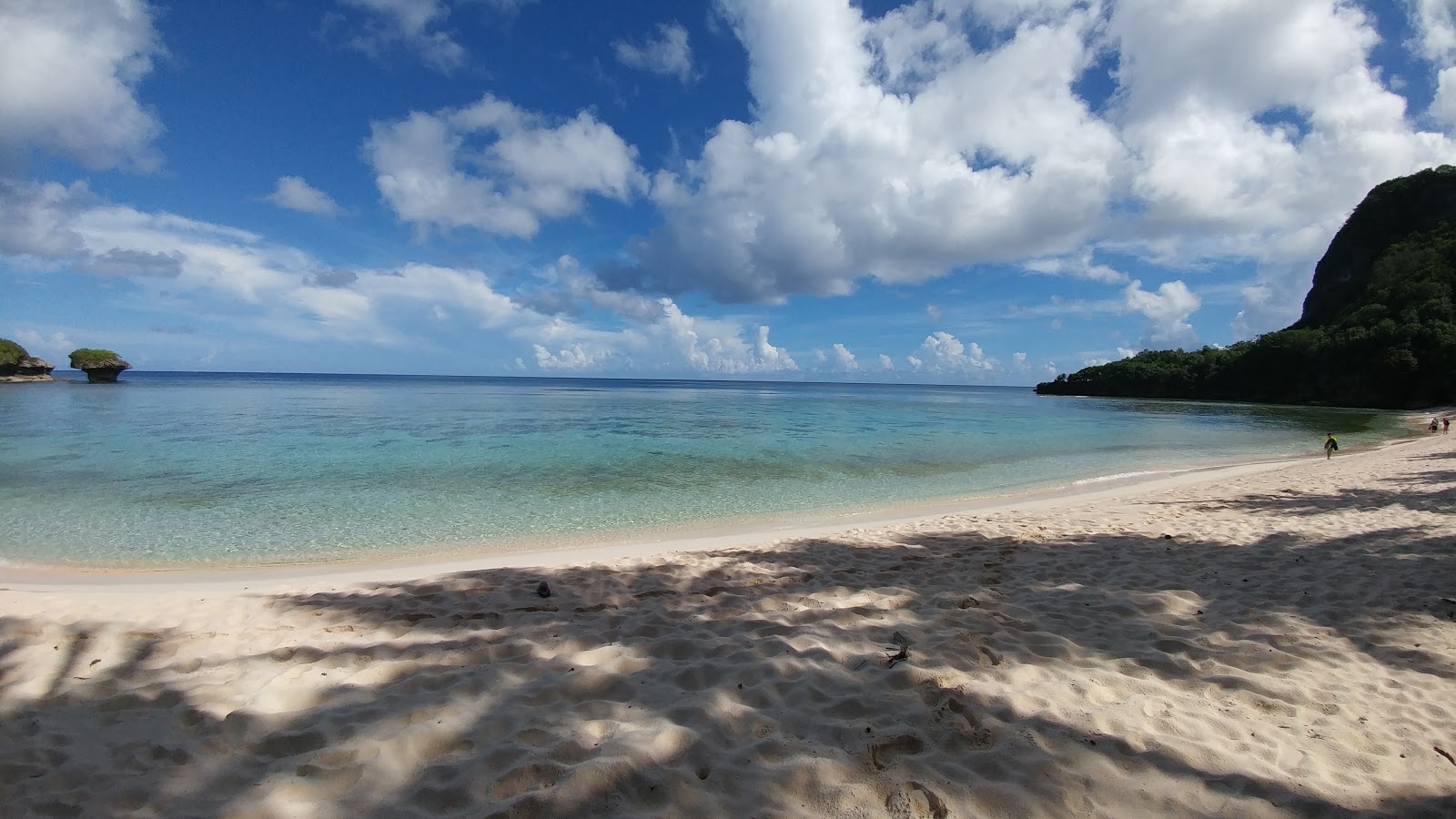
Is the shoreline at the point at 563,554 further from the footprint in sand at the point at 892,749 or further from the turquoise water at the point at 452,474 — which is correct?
the footprint in sand at the point at 892,749

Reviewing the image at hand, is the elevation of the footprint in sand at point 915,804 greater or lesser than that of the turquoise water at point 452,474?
greater

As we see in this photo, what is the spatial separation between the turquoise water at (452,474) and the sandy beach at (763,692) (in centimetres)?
364

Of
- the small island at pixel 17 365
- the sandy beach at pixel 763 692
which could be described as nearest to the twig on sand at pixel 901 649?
the sandy beach at pixel 763 692

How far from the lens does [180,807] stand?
2.91m

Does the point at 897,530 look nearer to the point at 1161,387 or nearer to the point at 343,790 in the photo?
the point at 343,790

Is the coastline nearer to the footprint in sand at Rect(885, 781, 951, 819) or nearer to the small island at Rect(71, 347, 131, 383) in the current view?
the footprint in sand at Rect(885, 781, 951, 819)

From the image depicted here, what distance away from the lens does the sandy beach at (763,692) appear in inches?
117

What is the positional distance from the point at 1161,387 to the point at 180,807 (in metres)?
130

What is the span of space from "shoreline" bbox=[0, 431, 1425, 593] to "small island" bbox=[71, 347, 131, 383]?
10253cm

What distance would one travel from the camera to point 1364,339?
68062mm

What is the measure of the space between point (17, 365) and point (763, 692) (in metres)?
115

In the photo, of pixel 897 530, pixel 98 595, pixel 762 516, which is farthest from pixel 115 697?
pixel 762 516

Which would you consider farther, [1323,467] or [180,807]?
[1323,467]

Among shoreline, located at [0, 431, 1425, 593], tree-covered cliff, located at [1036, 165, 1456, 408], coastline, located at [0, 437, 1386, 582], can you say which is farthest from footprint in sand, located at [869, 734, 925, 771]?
tree-covered cliff, located at [1036, 165, 1456, 408]
